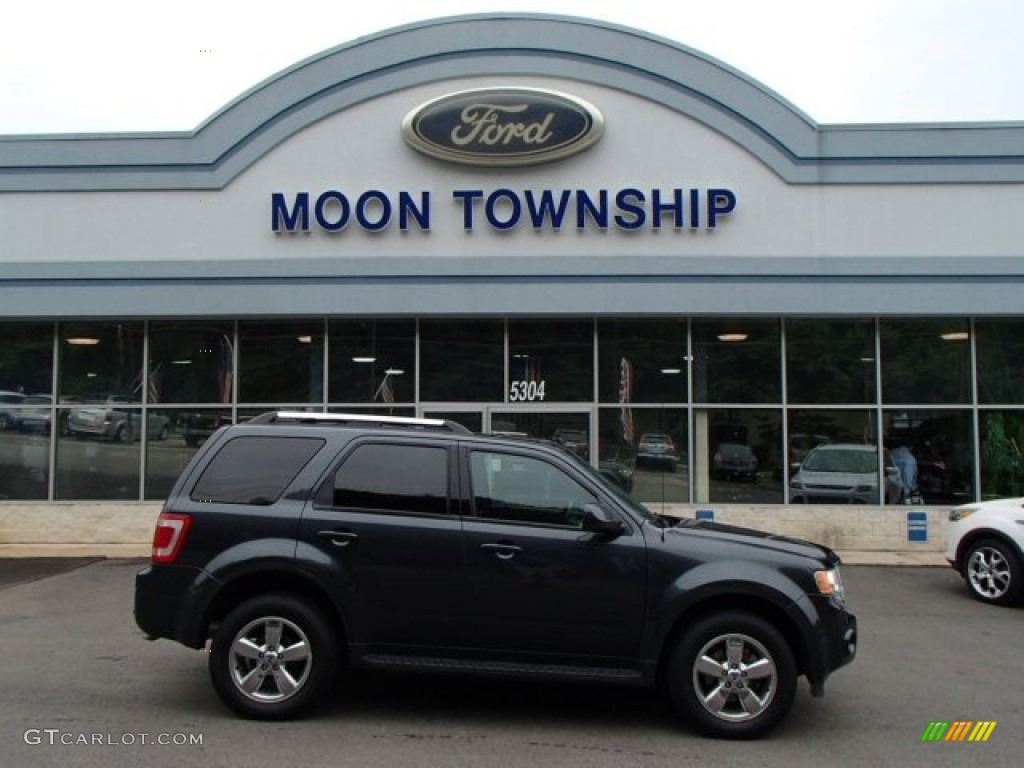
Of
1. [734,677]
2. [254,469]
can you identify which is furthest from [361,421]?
[734,677]

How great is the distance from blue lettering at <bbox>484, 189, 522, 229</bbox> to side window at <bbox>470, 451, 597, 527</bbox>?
793 centimetres

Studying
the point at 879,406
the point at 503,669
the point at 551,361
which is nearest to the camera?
the point at 503,669

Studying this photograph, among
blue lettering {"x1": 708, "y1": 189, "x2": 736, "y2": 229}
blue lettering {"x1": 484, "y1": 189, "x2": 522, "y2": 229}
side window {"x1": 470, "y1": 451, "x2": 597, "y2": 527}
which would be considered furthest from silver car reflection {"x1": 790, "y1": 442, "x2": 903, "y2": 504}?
side window {"x1": 470, "y1": 451, "x2": 597, "y2": 527}

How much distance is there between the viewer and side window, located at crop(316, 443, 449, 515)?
5.60m

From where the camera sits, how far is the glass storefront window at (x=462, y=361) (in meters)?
13.6

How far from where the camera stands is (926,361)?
13.5m

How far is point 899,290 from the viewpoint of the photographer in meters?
12.9

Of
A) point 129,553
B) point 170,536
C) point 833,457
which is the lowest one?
point 129,553

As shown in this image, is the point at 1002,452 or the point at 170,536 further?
the point at 1002,452

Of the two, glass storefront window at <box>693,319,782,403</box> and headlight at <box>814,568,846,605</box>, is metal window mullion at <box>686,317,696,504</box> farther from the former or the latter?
headlight at <box>814,568,846,605</box>

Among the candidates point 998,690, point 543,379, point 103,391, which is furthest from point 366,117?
point 998,690

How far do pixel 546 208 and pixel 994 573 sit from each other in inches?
301

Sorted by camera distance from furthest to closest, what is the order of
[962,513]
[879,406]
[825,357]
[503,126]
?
[825,357], [879,406], [503,126], [962,513]

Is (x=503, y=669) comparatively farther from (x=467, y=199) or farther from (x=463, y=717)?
(x=467, y=199)
